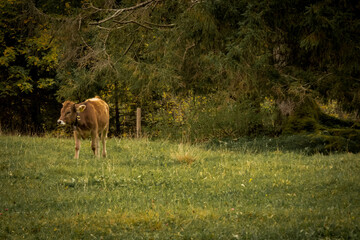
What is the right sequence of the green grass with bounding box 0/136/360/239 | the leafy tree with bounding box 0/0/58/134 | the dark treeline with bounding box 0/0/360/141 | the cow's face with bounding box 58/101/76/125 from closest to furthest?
the green grass with bounding box 0/136/360/239 < the dark treeline with bounding box 0/0/360/141 < the cow's face with bounding box 58/101/76/125 < the leafy tree with bounding box 0/0/58/134

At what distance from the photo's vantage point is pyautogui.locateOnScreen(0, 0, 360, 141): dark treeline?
1048cm

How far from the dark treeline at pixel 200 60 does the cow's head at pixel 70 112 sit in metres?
Answer: 3.54

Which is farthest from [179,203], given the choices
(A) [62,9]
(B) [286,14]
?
(A) [62,9]

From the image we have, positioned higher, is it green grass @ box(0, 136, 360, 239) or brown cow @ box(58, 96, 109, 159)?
brown cow @ box(58, 96, 109, 159)

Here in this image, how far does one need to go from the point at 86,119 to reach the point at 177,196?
17.9 ft

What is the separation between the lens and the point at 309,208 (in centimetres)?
754

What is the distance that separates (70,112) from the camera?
12750 millimetres

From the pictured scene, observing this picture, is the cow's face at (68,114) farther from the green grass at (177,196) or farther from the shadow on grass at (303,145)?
the shadow on grass at (303,145)

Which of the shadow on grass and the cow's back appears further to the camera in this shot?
the shadow on grass

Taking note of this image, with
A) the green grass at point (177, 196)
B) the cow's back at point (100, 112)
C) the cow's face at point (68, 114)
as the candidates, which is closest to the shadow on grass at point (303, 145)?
the green grass at point (177, 196)

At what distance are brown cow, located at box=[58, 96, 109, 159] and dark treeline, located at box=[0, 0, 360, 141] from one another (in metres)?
2.92

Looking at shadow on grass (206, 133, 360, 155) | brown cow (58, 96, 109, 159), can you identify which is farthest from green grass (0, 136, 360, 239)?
shadow on grass (206, 133, 360, 155)

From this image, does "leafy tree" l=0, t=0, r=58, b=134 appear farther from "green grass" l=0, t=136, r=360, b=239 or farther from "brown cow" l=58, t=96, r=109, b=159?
"green grass" l=0, t=136, r=360, b=239

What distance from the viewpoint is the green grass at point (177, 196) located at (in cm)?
645
